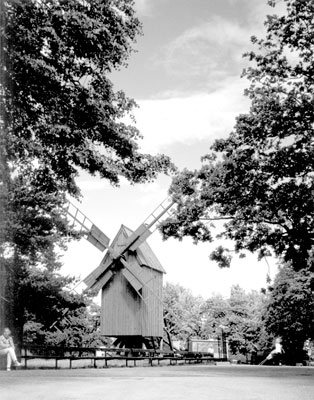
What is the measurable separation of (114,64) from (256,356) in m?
48.5

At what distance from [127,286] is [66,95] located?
27.7 metres

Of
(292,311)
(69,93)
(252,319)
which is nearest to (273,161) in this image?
(69,93)

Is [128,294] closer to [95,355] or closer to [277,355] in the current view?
[95,355]

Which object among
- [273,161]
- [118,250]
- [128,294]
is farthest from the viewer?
[118,250]

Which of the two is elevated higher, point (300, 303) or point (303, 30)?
point (303, 30)

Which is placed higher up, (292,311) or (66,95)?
(66,95)

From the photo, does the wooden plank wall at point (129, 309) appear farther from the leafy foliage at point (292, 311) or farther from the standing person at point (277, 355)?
the standing person at point (277, 355)

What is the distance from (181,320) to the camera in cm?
8062

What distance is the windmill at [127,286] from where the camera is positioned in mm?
38938

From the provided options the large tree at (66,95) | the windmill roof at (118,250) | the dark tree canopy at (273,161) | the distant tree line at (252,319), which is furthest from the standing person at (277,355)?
the large tree at (66,95)

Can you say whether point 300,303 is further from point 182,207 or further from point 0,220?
point 0,220

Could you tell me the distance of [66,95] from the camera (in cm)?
1379

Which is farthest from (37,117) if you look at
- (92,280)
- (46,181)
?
(92,280)

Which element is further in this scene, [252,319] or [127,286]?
[252,319]
